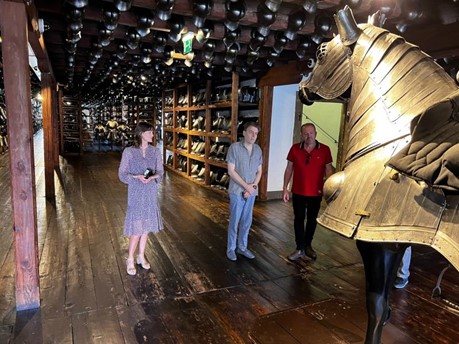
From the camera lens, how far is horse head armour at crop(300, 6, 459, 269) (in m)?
0.98

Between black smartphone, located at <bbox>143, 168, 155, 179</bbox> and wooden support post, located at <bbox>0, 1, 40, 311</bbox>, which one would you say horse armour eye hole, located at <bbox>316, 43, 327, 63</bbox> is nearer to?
black smartphone, located at <bbox>143, 168, 155, 179</bbox>

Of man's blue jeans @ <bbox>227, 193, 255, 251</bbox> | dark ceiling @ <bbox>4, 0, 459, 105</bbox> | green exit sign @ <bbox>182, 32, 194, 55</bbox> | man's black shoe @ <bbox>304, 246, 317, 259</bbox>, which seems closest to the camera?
dark ceiling @ <bbox>4, 0, 459, 105</bbox>

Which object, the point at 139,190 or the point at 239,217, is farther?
the point at 239,217

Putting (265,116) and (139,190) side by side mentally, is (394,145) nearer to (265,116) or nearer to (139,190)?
(139,190)

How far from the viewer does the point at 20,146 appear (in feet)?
7.11

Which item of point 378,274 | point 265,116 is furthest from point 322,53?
point 265,116

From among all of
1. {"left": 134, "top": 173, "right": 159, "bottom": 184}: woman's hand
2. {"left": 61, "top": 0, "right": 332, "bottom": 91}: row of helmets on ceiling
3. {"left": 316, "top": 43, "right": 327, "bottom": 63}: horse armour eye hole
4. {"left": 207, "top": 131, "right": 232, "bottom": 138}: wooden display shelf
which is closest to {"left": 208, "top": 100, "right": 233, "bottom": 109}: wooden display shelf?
{"left": 207, "top": 131, "right": 232, "bottom": 138}: wooden display shelf

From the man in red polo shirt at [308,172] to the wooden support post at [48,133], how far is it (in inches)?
167

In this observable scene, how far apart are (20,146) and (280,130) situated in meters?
4.22

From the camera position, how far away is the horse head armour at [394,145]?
0.98 m

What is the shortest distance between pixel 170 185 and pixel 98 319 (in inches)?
188

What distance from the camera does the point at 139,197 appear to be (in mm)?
2691

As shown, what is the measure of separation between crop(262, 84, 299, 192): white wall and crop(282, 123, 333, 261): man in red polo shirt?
8.34 feet

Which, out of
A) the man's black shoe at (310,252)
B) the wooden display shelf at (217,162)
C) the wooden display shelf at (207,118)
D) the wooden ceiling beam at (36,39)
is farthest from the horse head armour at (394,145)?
the wooden display shelf at (217,162)
